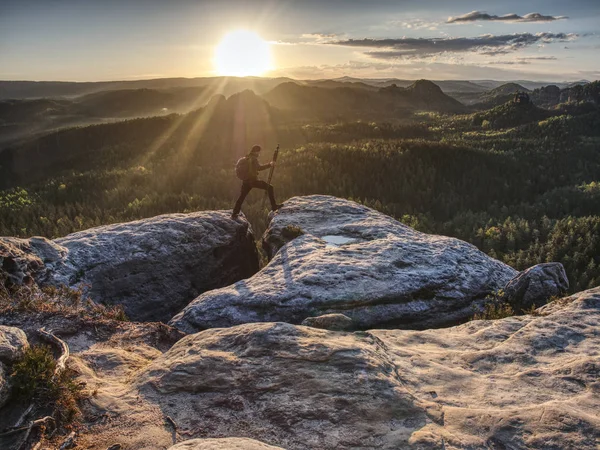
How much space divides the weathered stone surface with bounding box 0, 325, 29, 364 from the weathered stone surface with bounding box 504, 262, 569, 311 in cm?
948

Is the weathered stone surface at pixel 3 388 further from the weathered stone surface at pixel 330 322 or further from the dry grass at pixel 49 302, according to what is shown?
the weathered stone surface at pixel 330 322

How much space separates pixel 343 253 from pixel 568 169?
4042cm

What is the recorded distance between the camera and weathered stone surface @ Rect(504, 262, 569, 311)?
30.5 ft

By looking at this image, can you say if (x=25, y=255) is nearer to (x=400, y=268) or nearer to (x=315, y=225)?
(x=315, y=225)

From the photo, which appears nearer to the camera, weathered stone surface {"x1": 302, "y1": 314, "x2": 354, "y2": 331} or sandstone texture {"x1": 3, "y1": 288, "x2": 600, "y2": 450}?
sandstone texture {"x1": 3, "y1": 288, "x2": 600, "y2": 450}

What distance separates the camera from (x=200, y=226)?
14086 mm

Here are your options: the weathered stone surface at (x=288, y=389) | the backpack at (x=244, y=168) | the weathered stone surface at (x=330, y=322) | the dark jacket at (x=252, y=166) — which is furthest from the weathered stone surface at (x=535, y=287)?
the backpack at (x=244, y=168)

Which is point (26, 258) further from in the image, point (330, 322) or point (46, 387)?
point (330, 322)

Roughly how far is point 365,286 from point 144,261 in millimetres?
6830

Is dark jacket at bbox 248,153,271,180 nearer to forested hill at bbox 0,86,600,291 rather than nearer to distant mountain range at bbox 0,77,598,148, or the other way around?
forested hill at bbox 0,86,600,291

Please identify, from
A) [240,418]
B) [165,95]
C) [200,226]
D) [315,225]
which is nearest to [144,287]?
[200,226]

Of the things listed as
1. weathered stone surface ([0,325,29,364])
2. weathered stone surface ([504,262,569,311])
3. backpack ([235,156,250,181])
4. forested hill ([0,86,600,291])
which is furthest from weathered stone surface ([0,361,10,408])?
forested hill ([0,86,600,291])

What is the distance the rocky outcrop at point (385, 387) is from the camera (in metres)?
4.58

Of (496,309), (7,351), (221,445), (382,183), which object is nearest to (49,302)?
(7,351)
